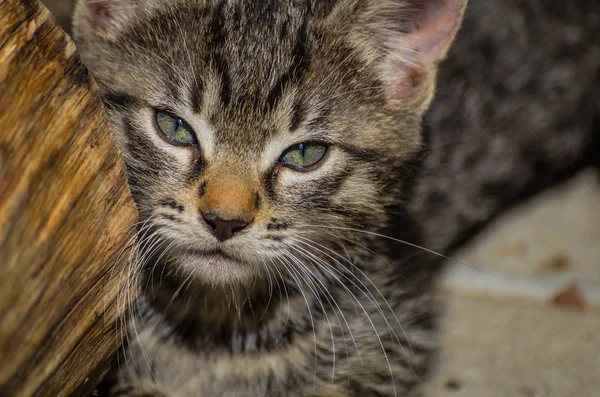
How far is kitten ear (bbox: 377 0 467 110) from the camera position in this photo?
224 centimetres

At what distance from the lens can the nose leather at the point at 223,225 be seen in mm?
1895

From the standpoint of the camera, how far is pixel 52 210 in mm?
1615

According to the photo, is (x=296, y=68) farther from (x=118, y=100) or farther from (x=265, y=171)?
(x=118, y=100)

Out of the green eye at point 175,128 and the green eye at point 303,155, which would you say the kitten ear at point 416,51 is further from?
the green eye at point 175,128

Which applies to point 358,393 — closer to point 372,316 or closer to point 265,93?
point 372,316

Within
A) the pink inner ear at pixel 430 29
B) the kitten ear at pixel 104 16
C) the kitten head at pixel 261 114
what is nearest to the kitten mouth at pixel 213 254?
the kitten head at pixel 261 114

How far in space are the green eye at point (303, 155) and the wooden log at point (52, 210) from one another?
0.46 meters

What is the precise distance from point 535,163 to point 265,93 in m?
1.87

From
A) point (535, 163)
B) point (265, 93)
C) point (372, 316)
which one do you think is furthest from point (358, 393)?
point (535, 163)

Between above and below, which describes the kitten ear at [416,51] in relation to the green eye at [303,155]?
above

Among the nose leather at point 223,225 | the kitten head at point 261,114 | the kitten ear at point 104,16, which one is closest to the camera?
the nose leather at point 223,225

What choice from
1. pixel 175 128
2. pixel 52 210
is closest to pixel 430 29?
pixel 175 128

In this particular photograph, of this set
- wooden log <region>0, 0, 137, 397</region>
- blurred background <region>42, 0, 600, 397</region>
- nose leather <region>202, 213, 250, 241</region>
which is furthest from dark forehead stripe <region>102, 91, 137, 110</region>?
blurred background <region>42, 0, 600, 397</region>

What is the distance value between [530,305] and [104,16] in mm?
2127
